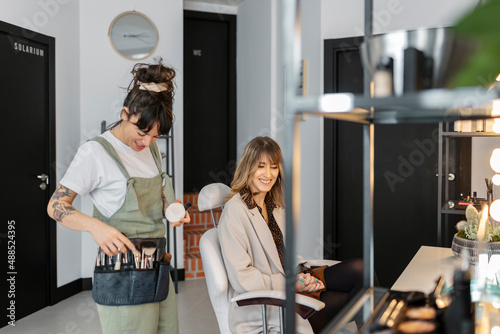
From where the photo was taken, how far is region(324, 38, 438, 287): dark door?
3852 millimetres

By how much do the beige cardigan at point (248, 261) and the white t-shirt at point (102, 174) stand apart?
1.71 ft

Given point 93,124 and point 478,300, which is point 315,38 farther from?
point 478,300

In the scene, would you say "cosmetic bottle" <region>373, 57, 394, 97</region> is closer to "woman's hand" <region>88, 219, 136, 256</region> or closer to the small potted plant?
"woman's hand" <region>88, 219, 136, 256</region>

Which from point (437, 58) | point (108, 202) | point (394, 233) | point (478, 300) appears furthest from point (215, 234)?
point (394, 233)

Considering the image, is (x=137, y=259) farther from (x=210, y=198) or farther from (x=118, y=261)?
(x=210, y=198)

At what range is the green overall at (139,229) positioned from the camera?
5.60 feet

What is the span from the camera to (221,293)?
2021mm

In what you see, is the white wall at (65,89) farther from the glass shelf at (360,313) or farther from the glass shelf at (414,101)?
the glass shelf at (414,101)

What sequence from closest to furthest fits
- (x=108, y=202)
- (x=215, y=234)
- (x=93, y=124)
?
1. (x=108, y=202)
2. (x=215, y=234)
3. (x=93, y=124)

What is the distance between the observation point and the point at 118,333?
5.59 ft

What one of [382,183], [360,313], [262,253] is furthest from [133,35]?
[360,313]

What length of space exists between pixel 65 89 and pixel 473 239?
3429 mm

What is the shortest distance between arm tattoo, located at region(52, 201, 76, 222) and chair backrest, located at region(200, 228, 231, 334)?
59 centimetres

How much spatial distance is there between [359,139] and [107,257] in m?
2.85
